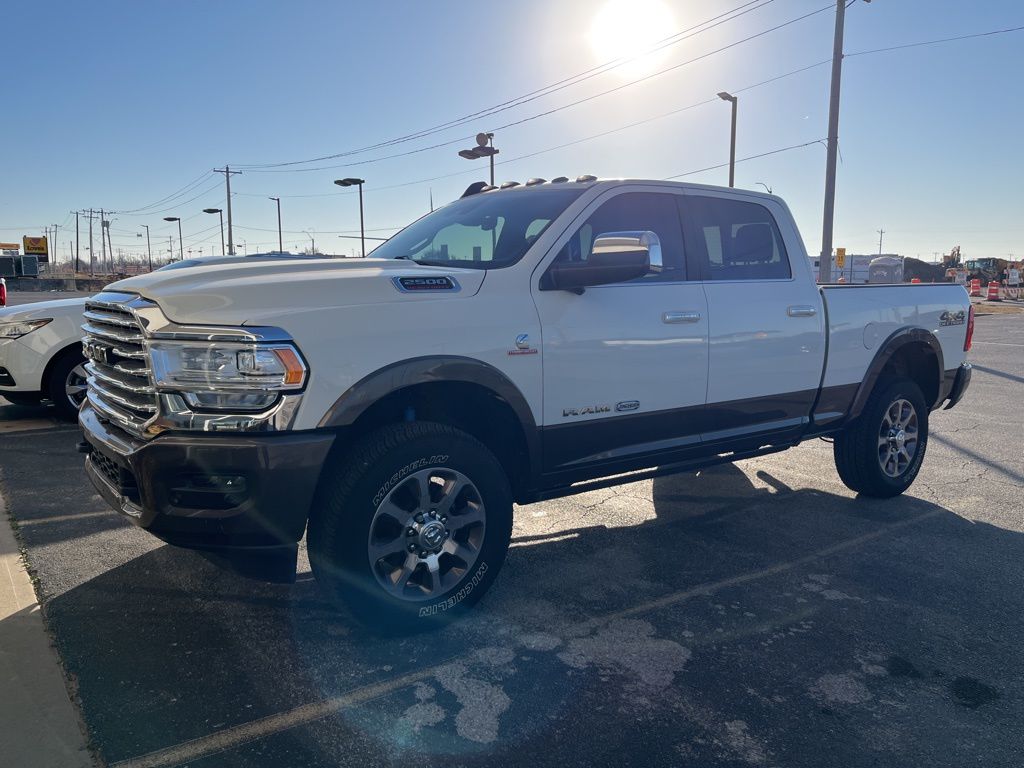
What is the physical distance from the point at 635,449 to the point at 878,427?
7.58 ft

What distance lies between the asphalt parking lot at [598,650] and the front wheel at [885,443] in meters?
0.33

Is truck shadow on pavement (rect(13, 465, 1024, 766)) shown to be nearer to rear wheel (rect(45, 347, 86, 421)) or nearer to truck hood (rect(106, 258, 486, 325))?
truck hood (rect(106, 258, 486, 325))

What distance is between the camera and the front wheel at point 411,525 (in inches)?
122

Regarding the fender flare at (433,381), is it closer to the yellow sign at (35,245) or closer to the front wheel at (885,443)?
the front wheel at (885,443)

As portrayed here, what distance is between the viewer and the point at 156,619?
3.48 metres

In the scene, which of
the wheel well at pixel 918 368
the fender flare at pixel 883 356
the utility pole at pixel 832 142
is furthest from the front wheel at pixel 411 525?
the utility pole at pixel 832 142

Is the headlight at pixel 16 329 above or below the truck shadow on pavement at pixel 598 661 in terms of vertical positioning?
above

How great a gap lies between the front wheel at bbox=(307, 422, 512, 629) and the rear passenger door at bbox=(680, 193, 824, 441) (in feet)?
5.28

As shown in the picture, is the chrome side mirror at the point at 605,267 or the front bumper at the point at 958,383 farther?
the front bumper at the point at 958,383

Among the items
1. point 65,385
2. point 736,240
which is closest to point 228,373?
point 736,240

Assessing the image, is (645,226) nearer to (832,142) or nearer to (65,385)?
(65,385)

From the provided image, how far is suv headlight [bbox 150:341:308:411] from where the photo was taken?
287 cm

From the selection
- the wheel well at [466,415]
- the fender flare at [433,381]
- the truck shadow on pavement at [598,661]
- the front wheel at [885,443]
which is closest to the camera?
the truck shadow on pavement at [598,661]

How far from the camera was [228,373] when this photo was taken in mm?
2875
